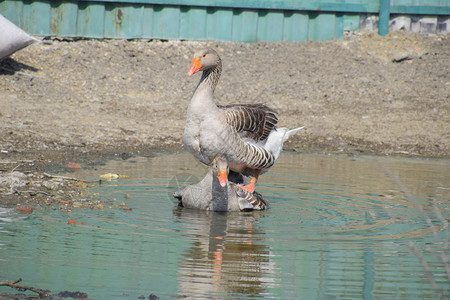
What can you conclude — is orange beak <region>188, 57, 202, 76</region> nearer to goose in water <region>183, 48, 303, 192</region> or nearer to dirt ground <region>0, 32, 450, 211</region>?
goose in water <region>183, 48, 303, 192</region>

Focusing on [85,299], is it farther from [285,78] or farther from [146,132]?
[285,78]

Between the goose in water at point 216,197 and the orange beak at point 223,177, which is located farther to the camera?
the goose in water at point 216,197

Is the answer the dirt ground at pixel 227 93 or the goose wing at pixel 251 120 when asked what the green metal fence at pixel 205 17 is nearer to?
the dirt ground at pixel 227 93

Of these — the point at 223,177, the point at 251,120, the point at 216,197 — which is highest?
the point at 251,120

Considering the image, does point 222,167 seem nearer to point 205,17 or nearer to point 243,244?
point 243,244

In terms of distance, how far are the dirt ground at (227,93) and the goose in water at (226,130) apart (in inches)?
82.3

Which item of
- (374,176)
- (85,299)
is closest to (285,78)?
(374,176)

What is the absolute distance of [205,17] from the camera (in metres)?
11.8

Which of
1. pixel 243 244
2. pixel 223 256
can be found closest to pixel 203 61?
pixel 243 244

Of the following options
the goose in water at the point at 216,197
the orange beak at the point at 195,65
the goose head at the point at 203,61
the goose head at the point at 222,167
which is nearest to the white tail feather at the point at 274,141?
the goose in water at the point at 216,197

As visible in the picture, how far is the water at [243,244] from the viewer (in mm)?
4078

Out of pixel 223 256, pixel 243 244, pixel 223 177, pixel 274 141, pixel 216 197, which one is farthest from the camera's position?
pixel 274 141

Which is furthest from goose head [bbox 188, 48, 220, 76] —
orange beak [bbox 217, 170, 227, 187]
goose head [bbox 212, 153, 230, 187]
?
orange beak [bbox 217, 170, 227, 187]

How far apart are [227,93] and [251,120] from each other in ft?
14.2
